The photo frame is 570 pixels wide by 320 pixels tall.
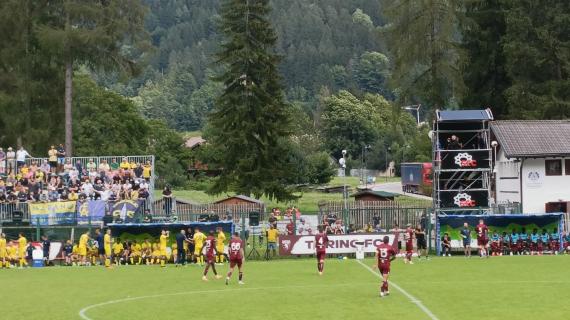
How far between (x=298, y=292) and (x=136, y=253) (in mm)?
15281

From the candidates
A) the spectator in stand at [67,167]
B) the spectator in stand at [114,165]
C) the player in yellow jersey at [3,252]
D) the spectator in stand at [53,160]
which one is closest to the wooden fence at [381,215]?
the spectator in stand at [114,165]

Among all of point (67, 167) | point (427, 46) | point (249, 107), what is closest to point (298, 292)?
point (67, 167)

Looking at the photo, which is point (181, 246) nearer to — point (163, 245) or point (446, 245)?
point (163, 245)

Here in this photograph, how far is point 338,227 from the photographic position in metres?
41.0

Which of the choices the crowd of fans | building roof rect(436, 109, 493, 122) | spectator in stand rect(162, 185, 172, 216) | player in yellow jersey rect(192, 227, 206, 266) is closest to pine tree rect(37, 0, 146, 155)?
the crowd of fans

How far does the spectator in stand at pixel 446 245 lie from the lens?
40406 mm

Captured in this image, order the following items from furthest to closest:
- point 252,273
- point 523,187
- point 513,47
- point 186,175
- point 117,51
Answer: point 186,175 < point 513,47 < point 117,51 < point 523,187 < point 252,273

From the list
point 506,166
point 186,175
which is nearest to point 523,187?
point 506,166

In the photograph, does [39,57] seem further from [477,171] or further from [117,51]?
[477,171]

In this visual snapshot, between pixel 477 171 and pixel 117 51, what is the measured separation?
2332 cm

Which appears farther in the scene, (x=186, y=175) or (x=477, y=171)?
(x=186, y=175)

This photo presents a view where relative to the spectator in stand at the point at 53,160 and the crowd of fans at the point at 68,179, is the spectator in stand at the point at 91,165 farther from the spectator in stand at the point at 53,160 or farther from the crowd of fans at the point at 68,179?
the spectator in stand at the point at 53,160

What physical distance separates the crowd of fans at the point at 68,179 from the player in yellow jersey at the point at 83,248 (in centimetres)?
573

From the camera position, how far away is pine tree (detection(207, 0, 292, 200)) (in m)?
63.2
